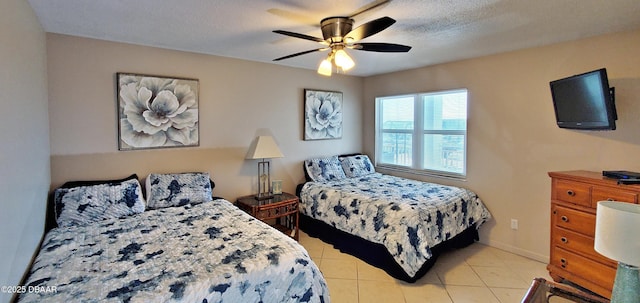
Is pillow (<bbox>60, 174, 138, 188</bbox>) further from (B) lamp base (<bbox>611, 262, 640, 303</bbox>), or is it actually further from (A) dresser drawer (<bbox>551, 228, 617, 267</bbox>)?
(A) dresser drawer (<bbox>551, 228, 617, 267</bbox>)

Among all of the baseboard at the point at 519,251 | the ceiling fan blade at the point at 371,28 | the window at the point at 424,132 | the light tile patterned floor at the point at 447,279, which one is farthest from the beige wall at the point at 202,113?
the baseboard at the point at 519,251

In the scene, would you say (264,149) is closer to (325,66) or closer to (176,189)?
(176,189)

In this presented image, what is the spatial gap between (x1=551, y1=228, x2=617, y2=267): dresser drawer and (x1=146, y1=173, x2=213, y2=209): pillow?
326cm

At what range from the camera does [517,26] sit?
2389mm

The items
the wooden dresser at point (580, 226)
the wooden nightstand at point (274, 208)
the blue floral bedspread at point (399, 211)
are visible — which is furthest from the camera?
the wooden nightstand at point (274, 208)

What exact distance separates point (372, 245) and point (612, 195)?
1.93m

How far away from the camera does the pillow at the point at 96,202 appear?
2.37m

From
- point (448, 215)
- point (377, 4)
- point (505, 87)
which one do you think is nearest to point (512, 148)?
point (505, 87)

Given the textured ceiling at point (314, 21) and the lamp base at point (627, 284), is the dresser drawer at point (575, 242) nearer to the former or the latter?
the lamp base at point (627, 284)

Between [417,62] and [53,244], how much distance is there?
3919mm

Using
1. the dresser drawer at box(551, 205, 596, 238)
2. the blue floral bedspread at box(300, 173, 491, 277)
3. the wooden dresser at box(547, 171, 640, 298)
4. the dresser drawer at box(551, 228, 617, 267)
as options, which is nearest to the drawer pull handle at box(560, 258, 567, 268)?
the wooden dresser at box(547, 171, 640, 298)

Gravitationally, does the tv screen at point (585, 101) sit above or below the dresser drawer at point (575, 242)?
above

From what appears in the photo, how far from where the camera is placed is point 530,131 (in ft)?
10.2

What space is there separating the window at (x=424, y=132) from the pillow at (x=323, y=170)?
0.95 meters
